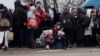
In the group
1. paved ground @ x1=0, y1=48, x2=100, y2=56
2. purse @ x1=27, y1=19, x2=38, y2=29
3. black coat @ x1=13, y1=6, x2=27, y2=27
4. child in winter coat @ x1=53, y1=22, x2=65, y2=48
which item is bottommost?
paved ground @ x1=0, y1=48, x2=100, y2=56

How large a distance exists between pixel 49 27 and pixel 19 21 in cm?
135

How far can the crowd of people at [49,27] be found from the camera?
44.5 feet

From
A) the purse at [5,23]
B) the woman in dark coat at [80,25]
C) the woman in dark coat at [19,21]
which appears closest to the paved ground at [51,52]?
the woman in dark coat at [19,21]

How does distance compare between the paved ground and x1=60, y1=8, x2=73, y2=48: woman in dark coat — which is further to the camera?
x1=60, y1=8, x2=73, y2=48: woman in dark coat

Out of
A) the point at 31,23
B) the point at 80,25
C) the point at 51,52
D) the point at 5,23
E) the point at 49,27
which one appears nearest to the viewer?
the point at 51,52

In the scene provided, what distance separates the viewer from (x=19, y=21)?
44.9 feet

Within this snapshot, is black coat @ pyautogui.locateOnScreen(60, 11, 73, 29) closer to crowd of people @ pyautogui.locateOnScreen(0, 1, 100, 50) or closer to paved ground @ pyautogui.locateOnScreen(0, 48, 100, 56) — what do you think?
crowd of people @ pyautogui.locateOnScreen(0, 1, 100, 50)

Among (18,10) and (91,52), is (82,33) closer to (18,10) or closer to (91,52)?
(91,52)

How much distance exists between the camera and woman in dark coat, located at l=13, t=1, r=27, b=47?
540 inches

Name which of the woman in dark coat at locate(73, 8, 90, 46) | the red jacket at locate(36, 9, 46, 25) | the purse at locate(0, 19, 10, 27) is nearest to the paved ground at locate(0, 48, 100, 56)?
the purse at locate(0, 19, 10, 27)

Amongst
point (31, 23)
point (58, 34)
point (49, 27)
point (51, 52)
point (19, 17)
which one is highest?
point (19, 17)

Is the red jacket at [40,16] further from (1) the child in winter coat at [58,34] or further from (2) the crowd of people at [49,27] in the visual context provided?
(1) the child in winter coat at [58,34]

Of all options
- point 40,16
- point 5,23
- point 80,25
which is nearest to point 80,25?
point 80,25

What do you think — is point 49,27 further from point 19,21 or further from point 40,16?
point 19,21
